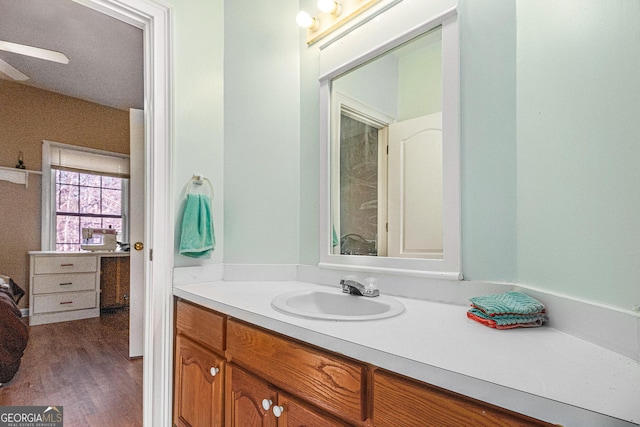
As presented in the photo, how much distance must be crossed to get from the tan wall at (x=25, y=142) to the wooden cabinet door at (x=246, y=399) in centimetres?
392

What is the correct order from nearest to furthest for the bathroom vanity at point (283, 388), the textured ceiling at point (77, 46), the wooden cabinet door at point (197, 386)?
the bathroom vanity at point (283, 388) < the wooden cabinet door at point (197, 386) < the textured ceiling at point (77, 46)

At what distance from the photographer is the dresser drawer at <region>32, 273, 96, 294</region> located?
3625 mm

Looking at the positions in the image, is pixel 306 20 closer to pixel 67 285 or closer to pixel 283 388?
pixel 283 388

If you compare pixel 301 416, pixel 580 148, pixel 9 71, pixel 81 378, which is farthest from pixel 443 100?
pixel 9 71

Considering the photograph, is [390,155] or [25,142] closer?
[390,155]

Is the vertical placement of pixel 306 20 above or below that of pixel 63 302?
above

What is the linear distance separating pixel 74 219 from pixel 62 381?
2744 millimetres

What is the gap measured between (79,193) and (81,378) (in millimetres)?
2927

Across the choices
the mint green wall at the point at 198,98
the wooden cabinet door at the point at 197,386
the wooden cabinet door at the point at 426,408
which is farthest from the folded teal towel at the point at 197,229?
the wooden cabinet door at the point at 426,408

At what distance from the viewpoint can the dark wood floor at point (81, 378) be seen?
1.85 metres

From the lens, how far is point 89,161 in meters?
4.33

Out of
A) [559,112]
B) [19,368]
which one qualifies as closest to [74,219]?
[19,368]

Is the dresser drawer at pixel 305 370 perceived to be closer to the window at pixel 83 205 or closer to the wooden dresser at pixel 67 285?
the wooden dresser at pixel 67 285

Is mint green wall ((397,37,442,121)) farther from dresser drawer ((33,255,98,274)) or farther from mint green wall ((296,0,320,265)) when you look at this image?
dresser drawer ((33,255,98,274))
